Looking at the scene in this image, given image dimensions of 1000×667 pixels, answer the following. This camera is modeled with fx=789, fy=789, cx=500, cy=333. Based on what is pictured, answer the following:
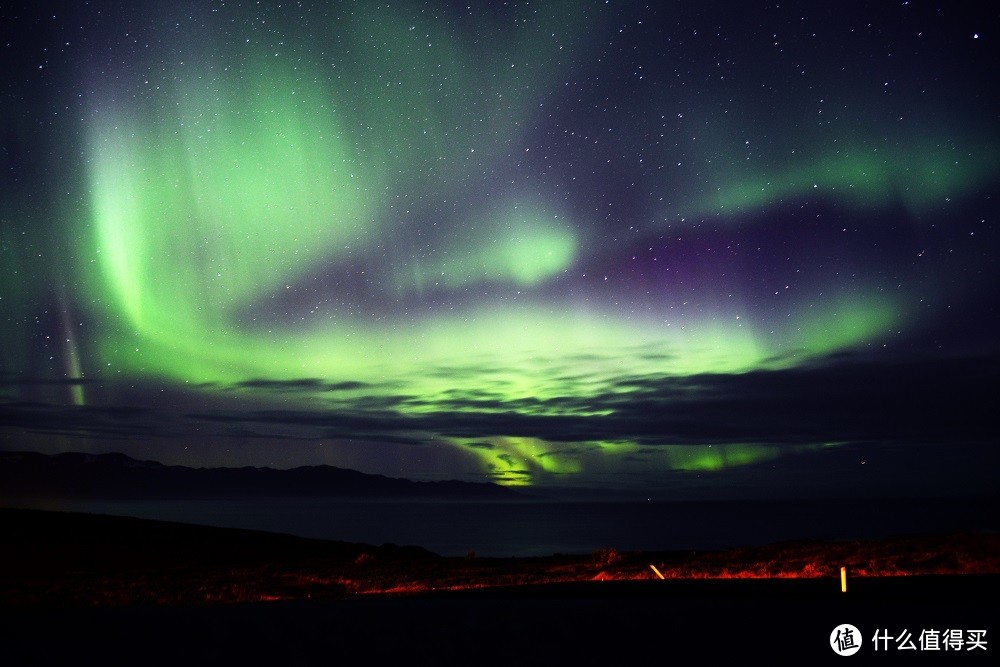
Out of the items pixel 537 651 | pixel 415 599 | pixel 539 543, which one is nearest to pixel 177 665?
pixel 537 651

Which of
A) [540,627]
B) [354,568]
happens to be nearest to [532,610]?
[540,627]

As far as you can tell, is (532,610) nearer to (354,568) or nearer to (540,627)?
(540,627)

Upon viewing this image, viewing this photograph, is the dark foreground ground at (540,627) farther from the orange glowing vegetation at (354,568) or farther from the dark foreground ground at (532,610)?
the orange glowing vegetation at (354,568)

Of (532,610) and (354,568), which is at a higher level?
(532,610)

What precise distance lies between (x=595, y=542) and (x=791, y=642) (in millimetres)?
65460

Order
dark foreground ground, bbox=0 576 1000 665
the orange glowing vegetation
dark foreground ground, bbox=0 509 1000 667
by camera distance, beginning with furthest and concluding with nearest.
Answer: the orange glowing vegetation
dark foreground ground, bbox=0 509 1000 667
dark foreground ground, bbox=0 576 1000 665

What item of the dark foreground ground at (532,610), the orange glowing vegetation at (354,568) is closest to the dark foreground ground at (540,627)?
the dark foreground ground at (532,610)

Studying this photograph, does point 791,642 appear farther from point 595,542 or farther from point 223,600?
point 595,542

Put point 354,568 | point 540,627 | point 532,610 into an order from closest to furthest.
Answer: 1. point 540,627
2. point 532,610
3. point 354,568

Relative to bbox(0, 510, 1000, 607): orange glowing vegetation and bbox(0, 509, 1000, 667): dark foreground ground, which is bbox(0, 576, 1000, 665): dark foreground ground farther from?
bbox(0, 510, 1000, 607): orange glowing vegetation

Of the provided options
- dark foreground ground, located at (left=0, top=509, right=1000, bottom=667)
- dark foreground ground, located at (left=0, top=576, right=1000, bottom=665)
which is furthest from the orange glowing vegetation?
dark foreground ground, located at (left=0, top=576, right=1000, bottom=665)

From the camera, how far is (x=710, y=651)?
798cm

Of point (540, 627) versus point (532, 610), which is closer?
point (540, 627)

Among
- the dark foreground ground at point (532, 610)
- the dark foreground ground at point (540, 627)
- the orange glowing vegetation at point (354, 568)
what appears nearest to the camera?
the dark foreground ground at point (540, 627)
